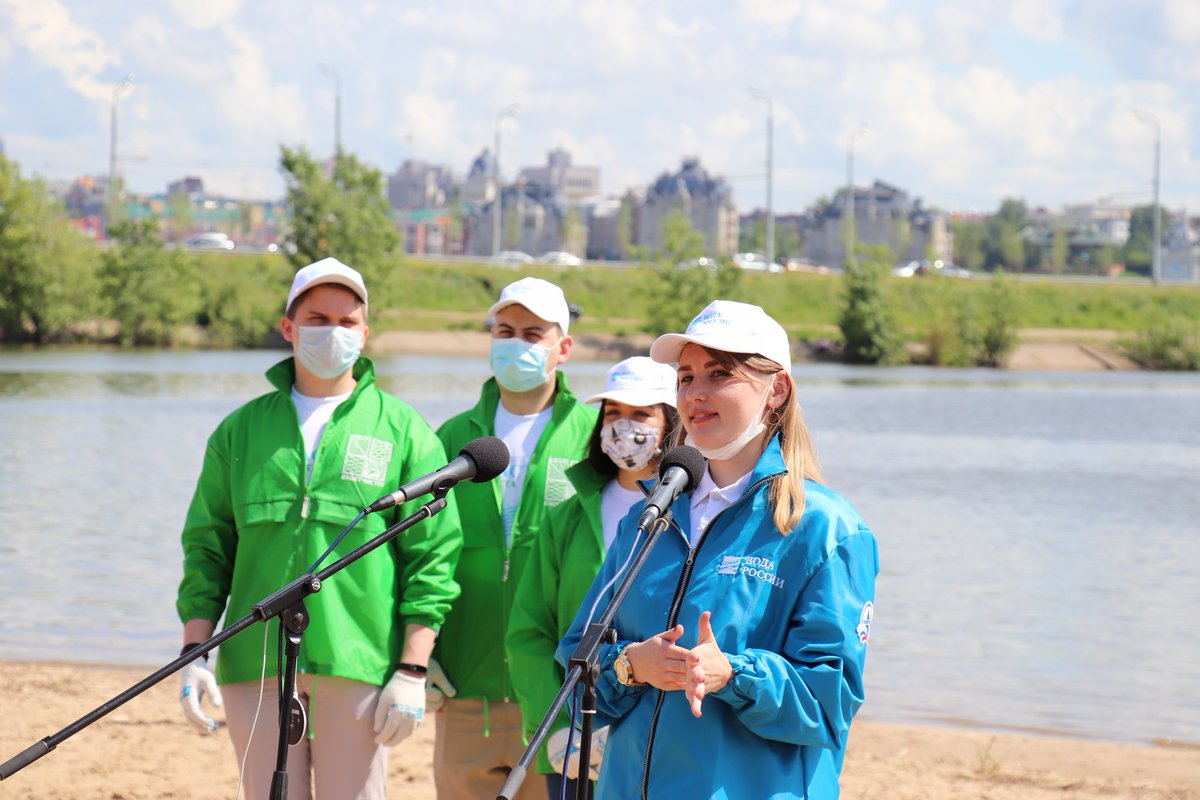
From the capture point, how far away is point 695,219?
182 metres

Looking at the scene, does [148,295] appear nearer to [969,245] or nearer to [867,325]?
[867,325]

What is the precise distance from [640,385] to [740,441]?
1509 millimetres

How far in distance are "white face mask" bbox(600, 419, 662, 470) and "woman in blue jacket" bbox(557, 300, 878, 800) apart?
129cm

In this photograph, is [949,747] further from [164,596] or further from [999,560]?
[999,560]

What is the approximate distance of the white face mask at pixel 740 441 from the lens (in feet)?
11.4

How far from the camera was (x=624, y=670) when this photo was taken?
3.26 meters

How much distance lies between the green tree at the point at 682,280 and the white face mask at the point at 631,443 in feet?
204

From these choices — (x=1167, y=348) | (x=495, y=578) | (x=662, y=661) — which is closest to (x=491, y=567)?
(x=495, y=578)

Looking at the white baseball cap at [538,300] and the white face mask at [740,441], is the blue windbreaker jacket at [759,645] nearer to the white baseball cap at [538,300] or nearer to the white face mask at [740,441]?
the white face mask at [740,441]

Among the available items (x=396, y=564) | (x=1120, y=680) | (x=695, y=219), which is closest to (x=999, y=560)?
(x=1120, y=680)

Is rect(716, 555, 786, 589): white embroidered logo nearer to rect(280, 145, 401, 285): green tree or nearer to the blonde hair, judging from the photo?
the blonde hair

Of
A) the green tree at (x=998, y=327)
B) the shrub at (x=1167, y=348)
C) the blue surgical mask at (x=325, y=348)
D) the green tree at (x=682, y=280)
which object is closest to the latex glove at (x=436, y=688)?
the blue surgical mask at (x=325, y=348)

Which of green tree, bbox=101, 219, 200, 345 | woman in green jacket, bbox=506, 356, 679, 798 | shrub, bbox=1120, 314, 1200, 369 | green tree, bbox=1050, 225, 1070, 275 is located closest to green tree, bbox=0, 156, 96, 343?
green tree, bbox=101, 219, 200, 345

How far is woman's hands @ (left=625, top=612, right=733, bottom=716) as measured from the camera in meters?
3.06
